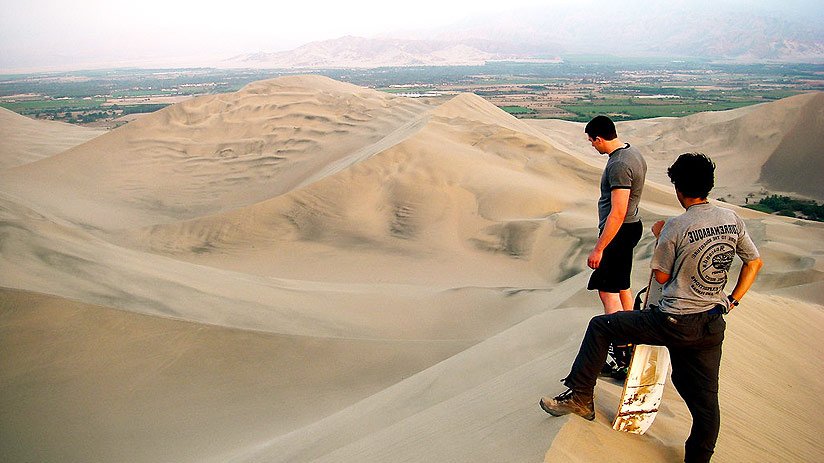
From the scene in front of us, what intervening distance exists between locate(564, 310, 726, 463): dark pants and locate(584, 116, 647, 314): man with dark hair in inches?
29.7

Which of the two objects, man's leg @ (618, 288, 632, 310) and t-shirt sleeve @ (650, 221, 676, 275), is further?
man's leg @ (618, 288, 632, 310)

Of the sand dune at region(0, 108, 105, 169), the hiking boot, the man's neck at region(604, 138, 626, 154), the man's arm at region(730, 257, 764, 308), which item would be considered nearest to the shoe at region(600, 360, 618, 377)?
the hiking boot

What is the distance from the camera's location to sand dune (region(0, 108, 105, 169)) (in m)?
27.5

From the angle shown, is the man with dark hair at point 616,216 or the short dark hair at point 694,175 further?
the man with dark hair at point 616,216

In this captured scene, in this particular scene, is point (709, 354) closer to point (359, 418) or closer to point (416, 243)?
point (359, 418)

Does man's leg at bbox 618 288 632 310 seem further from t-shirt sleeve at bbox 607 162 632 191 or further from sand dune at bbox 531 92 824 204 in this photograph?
sand dune at bbox 531 92 824 204

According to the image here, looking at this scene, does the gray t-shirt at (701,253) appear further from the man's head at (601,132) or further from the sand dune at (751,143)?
the sand dune at (751,143)

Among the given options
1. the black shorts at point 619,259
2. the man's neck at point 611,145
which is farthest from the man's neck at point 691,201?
the man's neck at point 611,145

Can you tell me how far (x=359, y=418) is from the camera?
4.57 m

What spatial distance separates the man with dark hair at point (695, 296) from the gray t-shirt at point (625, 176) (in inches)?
28.0

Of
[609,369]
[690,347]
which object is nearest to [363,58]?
[609,369]

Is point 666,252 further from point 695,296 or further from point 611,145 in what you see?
point 611,145

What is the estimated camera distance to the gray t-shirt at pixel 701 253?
8.38 ft

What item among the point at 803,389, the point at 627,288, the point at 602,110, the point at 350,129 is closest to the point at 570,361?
the point at 627,288
